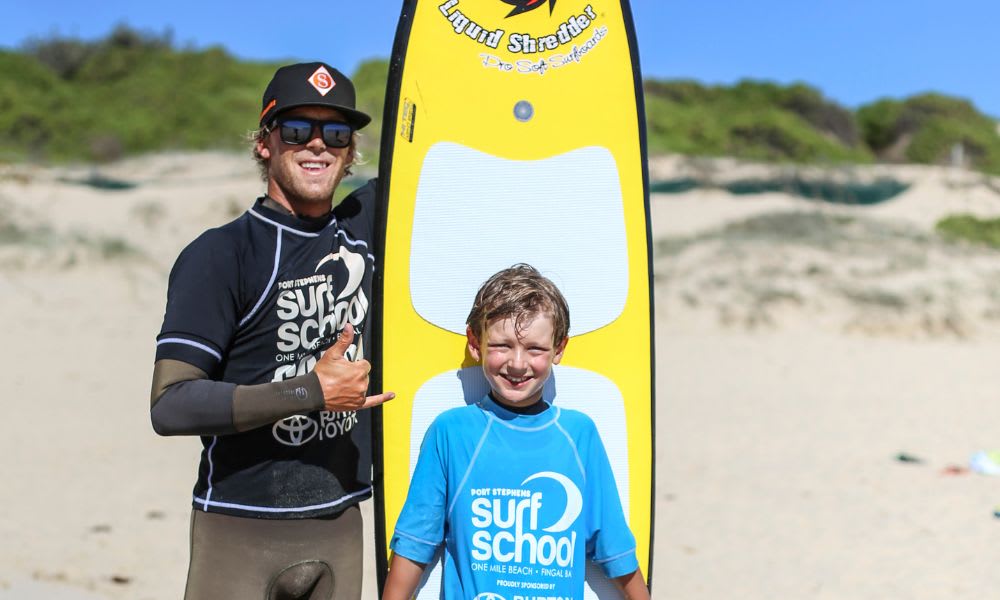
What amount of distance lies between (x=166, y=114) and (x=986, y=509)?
20.5 meters

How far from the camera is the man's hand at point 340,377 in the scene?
66.7 inches

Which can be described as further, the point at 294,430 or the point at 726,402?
the point at 726,402

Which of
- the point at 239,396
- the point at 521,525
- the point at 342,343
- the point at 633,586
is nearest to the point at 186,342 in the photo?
the point at 239,396

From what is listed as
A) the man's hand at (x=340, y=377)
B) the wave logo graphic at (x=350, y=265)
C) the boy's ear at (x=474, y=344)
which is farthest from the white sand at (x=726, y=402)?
the man's hand at (x=340, y=377)

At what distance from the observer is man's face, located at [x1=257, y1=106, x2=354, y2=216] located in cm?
190

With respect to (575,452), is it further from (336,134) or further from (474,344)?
(336,134)

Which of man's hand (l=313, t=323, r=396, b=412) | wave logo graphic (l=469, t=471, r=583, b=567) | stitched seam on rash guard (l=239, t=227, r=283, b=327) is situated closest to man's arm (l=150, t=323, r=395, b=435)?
man's hand (l=313, t=323, r=396, b=412)

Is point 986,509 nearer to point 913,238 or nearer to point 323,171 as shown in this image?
point 323,171

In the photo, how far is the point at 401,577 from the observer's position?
1.92 meters

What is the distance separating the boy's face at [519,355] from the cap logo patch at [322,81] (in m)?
0.61

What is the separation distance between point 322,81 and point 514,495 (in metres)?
0.97

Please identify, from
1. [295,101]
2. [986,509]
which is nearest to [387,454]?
[295,101]

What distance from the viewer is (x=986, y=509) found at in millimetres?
5105

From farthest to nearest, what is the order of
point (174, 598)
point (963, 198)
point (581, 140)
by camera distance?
point (963, 198), point (174, 598), point (581, 140)
